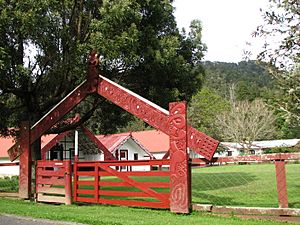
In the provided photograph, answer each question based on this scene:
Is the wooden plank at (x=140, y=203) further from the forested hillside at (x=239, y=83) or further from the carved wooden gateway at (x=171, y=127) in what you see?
the forested hillside at (x=239, y=83)

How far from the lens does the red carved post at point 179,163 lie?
1023 centimetres

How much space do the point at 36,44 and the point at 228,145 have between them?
171ft

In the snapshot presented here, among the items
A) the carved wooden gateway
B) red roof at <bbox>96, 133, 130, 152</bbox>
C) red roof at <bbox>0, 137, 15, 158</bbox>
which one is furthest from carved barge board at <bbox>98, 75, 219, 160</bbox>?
red roof at <bbox>96, 133, 130, 152</bbox>

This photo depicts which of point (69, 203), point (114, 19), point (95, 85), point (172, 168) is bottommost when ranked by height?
point (69, 203)

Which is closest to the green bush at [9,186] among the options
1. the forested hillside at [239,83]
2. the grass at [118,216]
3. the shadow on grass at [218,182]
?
the grass at [118,216]

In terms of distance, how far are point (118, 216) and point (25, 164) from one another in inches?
228

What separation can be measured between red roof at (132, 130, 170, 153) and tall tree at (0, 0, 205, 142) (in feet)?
112

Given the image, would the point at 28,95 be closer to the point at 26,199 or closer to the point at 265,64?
the point at 26,199

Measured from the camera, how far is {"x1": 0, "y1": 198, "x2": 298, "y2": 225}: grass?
8797 mm

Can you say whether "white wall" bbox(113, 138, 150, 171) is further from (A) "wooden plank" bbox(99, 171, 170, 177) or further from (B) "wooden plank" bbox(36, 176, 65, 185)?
(A) "wooden plank" bbox(99, 171, 170, 177)

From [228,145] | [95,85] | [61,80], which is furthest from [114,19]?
[228,145]

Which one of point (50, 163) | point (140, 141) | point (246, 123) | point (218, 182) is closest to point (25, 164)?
point (50, 163)

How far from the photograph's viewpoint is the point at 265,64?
1214cm

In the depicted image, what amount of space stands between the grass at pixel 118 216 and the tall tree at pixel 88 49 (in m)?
4.41
